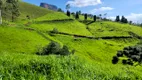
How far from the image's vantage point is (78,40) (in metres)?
167

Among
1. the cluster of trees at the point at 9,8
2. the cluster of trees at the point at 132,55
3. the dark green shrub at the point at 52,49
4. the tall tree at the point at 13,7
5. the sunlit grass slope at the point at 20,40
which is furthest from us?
the tall tree at the point at 13,7

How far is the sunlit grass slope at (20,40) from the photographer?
122 meters

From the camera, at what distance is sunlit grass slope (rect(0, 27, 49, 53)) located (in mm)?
Result: 121750

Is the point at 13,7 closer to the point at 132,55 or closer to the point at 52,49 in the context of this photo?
Result: the point at 52,49

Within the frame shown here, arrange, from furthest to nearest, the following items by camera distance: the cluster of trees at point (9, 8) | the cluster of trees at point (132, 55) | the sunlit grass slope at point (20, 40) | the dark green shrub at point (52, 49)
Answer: the cluster of trees at point (9, 8), the sunlit grass slope at point (20, 40), the cluster of trees at point (132, 55), the dark green shrub at point (52, 49)

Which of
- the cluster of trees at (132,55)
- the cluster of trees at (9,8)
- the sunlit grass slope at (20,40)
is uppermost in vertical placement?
the cluster of trees at (9,8)

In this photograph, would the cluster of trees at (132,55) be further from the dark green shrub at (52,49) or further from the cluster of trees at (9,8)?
the cluster of trees at (9,8)

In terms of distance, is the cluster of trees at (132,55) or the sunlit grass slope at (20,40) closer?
the cluster of trees at (132,55)

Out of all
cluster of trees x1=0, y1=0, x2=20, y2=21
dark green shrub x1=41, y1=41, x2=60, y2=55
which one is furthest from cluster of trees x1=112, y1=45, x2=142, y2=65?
cluster of trees x1=0, y1=0, x2=20, y2=21

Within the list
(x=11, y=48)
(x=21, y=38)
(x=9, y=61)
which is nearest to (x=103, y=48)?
(x=21, y=38)

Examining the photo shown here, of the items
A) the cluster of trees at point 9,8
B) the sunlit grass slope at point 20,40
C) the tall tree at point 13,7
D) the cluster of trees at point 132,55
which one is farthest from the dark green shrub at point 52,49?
the tall tree at point 13,7

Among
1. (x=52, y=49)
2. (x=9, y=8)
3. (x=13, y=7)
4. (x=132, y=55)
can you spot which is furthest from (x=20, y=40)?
(x=13, y=7)

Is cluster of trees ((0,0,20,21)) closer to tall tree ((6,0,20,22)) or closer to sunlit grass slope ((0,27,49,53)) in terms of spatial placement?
tall tree ((6,0,20,22))

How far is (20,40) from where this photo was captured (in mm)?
136000
